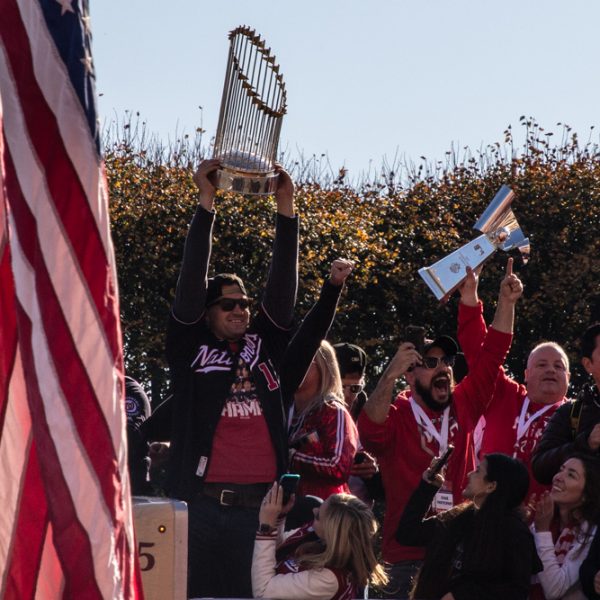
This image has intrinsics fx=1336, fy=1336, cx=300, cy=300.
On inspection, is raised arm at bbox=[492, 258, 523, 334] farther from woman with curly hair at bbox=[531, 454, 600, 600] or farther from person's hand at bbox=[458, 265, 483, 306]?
woman with curly hair at bbox=[531, 454, 600, 600]

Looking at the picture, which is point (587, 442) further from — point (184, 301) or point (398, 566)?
point (184, 301)

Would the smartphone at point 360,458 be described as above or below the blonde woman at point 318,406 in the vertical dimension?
below

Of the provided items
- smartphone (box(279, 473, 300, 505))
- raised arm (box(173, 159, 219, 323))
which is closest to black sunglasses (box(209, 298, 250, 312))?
raised arm (box(173, 159, 219, 323))

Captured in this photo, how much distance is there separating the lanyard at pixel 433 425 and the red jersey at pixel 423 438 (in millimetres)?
15

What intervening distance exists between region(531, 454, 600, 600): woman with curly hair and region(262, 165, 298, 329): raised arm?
1.40 meters

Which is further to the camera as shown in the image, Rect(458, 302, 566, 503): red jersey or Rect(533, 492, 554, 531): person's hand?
Rect(458, 302, 566, 503): red jersey

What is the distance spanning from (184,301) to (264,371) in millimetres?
463

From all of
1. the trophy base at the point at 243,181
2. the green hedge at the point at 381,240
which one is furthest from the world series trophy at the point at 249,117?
the green hedge at the point at 381,240

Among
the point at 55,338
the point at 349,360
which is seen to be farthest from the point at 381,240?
the point at 55,338

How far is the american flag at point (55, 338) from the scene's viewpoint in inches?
120

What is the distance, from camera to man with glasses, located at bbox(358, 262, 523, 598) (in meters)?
6.36

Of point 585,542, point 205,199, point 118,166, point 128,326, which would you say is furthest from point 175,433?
point 118,166

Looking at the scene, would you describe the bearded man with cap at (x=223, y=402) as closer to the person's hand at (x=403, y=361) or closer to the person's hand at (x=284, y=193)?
the person's hand at (x=284, y=193)

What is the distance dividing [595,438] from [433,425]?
95 cm
